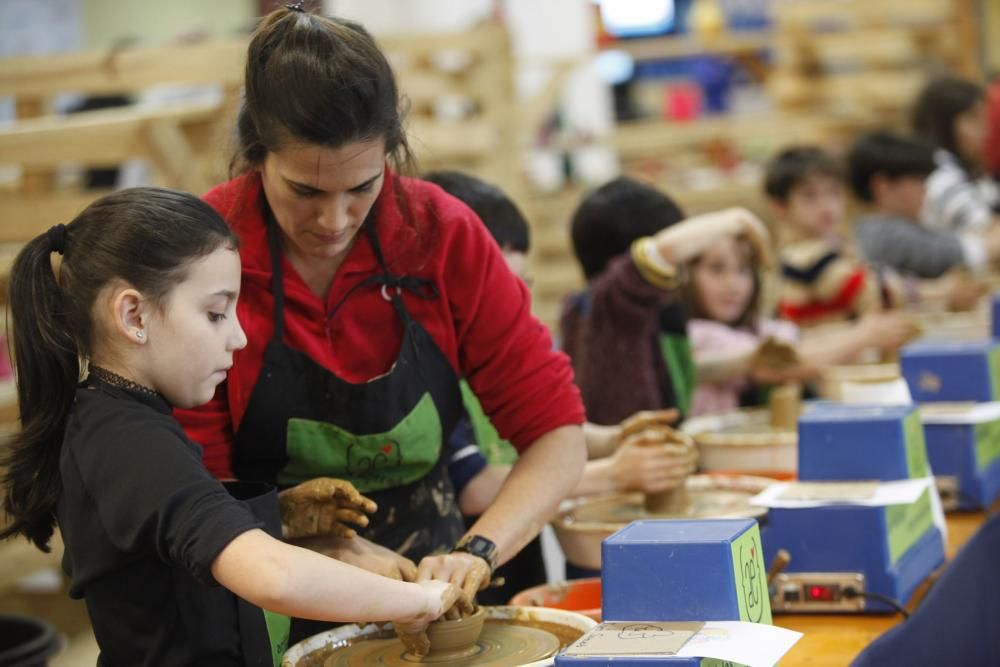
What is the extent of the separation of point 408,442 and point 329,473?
0.13 meters

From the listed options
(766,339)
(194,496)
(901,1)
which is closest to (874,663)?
(194,496)

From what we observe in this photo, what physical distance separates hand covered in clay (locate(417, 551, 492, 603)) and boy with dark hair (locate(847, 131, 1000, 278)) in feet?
12.4

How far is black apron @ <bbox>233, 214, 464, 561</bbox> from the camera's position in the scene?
6.16 ft

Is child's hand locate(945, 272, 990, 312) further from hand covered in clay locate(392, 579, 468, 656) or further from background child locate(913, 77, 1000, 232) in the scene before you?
hand covered in clay locate(392, 579, 468, 656)

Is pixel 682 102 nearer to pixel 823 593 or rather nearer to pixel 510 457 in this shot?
pixel 510 457

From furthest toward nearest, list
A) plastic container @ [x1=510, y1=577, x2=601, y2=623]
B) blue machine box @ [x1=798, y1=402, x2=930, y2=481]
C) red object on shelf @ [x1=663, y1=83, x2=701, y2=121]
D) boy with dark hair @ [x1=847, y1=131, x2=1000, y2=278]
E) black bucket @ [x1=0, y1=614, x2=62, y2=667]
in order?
1. red object on shelf @ [x1=663, y1=83, x2=701, y2=121]
2. boy with dark hair @ [x1=847, y1=131, x2=1000, y2=278]
3. black bucket @ [x1=0, y1=614, x2=62, y2=667]
4. blue machine box @ [x1=798, y1=402, x2=930, y2=481]
5. plastic container @ [x1=510, y1=577, x2=601, y2=623]

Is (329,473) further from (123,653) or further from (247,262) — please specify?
(123,653)

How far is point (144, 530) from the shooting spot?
1414mm

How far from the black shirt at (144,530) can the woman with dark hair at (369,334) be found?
267mm

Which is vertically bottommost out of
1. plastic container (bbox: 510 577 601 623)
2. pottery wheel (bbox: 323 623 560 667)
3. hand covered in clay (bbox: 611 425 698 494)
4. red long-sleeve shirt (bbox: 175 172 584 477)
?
plastic container (bbox: 510 577 601 623)

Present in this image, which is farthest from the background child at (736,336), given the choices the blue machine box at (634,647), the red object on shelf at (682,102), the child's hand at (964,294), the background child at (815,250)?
the red object on shelf at (682,102)

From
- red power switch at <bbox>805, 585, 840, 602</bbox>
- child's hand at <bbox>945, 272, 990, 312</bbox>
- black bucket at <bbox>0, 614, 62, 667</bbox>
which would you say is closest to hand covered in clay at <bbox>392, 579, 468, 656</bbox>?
red power switch at <bbox>805, 585, 840, 602</bbox>

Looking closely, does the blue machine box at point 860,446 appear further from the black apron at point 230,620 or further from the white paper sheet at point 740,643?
the black apron at point 230,620

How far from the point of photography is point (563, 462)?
1994 mm
